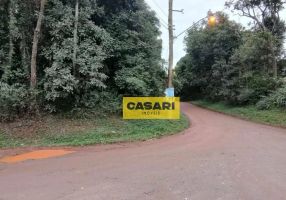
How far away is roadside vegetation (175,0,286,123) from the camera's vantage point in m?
22.8

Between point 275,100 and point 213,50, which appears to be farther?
point 213,50

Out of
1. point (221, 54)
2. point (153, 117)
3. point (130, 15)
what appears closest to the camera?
point (153, 117)

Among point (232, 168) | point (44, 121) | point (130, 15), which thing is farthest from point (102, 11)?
point (232, 168)

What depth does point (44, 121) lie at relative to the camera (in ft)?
48.7

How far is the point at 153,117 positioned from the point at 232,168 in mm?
9099

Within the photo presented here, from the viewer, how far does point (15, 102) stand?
14.7 meters

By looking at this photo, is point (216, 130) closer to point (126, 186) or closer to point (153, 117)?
point (153, 117)

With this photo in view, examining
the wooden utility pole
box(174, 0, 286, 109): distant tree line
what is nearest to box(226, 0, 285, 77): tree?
box(174, 0, 286, 109): distant tree line

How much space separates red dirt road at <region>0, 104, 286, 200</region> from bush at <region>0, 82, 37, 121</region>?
5129 mm

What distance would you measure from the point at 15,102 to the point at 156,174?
31.3 feet

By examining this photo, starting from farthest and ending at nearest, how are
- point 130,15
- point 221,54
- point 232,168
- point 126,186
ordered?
point 221,54 < point 130,15 < point 232,168 < point 126,186

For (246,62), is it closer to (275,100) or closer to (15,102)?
(275,100)

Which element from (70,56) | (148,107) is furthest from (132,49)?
(70,56)

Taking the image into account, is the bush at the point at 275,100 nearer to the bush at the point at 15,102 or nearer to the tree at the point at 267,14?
the tree at the point at 267,14
